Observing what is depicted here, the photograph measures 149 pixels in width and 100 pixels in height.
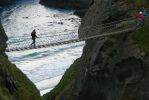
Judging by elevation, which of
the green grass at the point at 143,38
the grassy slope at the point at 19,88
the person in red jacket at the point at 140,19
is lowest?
the grassy slope at the point at 19,88

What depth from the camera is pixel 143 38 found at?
104 feet

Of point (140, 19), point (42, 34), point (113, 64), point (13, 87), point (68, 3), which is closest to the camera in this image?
point (13, 87)

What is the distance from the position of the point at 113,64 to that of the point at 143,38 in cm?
309

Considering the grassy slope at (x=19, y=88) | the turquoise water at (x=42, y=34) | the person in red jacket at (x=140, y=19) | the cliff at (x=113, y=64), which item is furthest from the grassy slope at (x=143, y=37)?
the turquoise water at (x=42, y=34)

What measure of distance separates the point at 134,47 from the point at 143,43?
2.40ft

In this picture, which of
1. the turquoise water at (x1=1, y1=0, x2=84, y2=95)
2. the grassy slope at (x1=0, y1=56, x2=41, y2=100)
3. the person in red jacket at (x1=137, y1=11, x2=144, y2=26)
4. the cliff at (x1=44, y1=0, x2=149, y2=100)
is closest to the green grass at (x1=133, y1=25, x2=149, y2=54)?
the cliff at (x1=44, y1=0, x2=149, y2=100)

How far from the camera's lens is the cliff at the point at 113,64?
30766 mm

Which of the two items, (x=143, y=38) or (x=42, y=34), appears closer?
(x=143, y=38)

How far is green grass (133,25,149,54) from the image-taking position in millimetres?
31216

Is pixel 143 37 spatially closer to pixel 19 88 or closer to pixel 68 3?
pixel 19 88

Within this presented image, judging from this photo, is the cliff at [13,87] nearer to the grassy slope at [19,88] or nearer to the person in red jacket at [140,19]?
the grassy slope at [19,88]

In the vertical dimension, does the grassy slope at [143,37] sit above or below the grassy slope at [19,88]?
above

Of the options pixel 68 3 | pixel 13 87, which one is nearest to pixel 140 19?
pixel 13 87

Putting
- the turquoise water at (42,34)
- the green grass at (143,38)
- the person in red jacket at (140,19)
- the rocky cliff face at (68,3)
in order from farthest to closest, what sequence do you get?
the rocky cliff face at (68,3) → the turquoise water at (42,34) → the green grass at (143,38) → the person in red jacket at (140,19)
